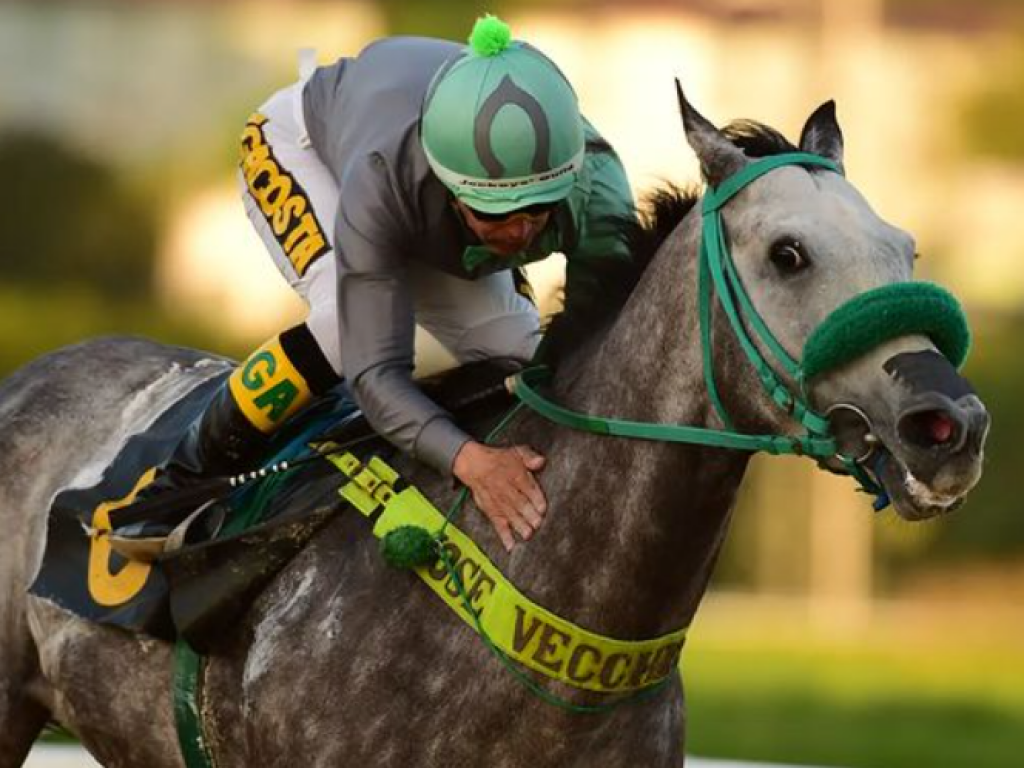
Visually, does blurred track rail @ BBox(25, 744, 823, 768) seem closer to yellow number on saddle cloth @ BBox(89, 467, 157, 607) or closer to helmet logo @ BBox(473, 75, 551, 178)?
yellow number on saddle cloth @ BBox(89, 467, 157, 607)

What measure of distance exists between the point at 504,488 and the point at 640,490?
0.28 metres

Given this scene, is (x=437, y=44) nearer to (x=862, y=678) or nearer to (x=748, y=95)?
(x=862, y=678)

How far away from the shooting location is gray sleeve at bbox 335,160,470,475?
4.60 meters

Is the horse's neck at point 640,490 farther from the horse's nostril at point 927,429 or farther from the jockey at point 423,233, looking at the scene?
the horse's nostril at point 927,429

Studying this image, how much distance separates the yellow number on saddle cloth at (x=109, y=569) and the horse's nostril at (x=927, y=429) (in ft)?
6.44

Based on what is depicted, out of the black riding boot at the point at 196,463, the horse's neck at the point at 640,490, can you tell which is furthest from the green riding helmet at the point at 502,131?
the black riding boot at the point at 196,463

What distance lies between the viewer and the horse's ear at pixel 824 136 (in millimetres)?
4398

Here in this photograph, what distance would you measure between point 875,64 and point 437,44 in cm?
1719

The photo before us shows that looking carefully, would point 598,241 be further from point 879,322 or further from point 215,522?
point 215,522

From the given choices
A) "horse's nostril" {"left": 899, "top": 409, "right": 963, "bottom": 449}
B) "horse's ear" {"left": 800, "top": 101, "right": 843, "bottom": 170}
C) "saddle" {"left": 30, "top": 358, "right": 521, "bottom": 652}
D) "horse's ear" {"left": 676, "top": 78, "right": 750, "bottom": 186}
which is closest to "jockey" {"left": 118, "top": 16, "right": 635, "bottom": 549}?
"saddle" {"left": 30, "top": 358, "right": 521, "bottom": 652}

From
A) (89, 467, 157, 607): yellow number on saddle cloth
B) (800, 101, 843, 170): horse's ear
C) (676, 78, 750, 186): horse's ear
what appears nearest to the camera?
(676, 78, 750, 186): horse's ear

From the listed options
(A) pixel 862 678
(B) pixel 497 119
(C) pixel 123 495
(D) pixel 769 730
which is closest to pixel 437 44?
(B) pixel 497 119

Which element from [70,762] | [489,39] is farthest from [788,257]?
[70,762]

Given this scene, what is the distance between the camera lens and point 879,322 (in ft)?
12.8
